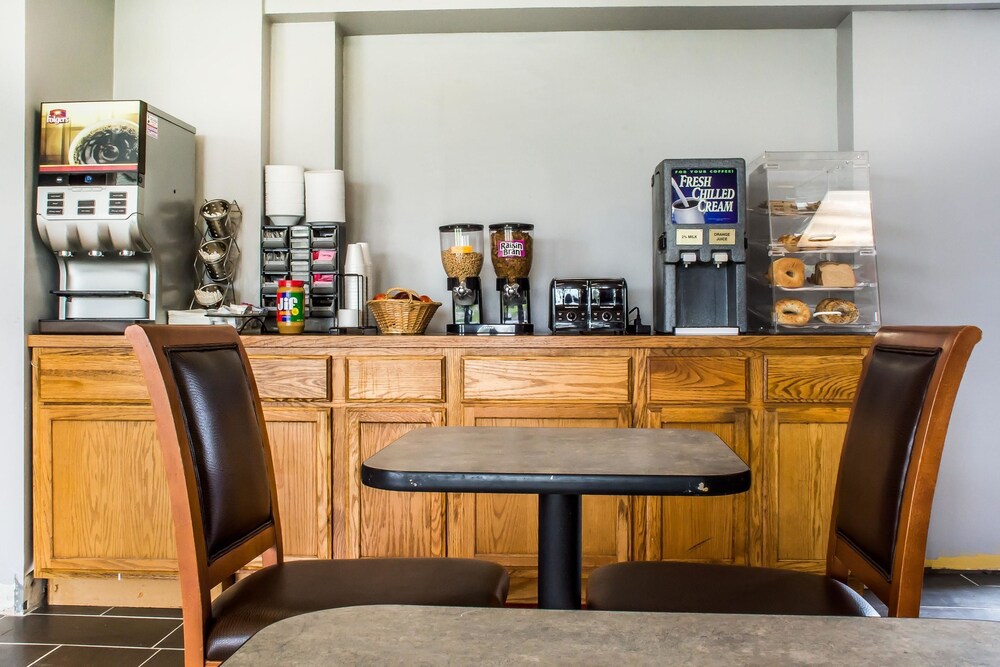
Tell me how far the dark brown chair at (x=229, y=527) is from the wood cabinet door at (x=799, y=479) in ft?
5.25

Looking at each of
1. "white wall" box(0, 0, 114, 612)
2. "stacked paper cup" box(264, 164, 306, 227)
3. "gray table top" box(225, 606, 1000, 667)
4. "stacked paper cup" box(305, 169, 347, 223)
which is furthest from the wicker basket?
"gray table top" box(225, 606, 1000, 667)

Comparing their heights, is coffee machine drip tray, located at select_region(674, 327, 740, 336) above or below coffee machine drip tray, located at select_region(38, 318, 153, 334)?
below

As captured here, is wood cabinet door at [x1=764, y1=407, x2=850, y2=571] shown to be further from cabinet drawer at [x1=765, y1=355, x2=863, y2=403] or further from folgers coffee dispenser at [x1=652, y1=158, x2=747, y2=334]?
folgers coffee dispenser at [x1=652, y1=158, x2=747, y2=334]

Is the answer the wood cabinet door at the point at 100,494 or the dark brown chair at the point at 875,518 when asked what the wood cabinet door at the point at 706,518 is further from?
the wood cabinet door at the point at 100,494

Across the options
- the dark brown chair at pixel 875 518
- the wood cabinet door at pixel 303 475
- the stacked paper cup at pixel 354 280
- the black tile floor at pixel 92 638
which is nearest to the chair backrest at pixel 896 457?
the dark brown chair at pixel 875 518

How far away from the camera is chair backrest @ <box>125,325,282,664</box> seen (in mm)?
1375

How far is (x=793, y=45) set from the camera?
3.73 meters

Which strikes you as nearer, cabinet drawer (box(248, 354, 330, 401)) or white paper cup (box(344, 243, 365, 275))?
cabinet drawer (box(248, 354, 330, 401))

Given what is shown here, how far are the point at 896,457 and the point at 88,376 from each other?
9.28 feet

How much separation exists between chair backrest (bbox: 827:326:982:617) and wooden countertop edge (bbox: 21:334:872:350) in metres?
1.31

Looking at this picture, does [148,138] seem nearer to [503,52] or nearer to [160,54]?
[160,54]

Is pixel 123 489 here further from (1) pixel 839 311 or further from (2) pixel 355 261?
(1) pixel 839 311

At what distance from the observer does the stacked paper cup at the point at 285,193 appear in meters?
3.45

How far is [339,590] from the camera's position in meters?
1.54
